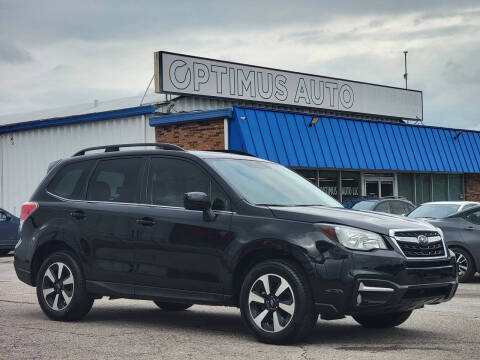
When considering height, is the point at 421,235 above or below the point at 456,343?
above

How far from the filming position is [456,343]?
779cm

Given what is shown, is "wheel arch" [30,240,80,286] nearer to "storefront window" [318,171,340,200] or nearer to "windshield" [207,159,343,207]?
"windshield" [207,159,343,207]

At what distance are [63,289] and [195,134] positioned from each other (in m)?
17.5

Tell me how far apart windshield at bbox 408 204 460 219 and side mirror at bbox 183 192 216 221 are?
27.5 feet

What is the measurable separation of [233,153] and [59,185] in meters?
2.06

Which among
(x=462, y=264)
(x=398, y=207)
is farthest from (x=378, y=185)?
(x=462, y=264)

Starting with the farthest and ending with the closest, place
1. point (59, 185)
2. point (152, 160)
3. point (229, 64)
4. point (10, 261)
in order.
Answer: point (229, 64)
point (10, 261)
point (59, 185)
point (152, 160)

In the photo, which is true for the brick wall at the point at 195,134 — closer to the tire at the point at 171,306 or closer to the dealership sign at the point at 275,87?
the dealership sign at the point at 275,87

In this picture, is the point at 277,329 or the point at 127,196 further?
the point at 127,196

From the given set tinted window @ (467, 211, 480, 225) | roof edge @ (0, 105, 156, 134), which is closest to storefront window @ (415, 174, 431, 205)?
roof edge @ (0, 105, 156, 134)

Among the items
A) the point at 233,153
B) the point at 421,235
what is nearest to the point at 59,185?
the point at 233,153

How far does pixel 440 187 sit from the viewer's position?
34.4 m

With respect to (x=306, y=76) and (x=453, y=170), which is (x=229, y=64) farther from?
(x=453, y=170)

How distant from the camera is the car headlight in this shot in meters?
7.41
